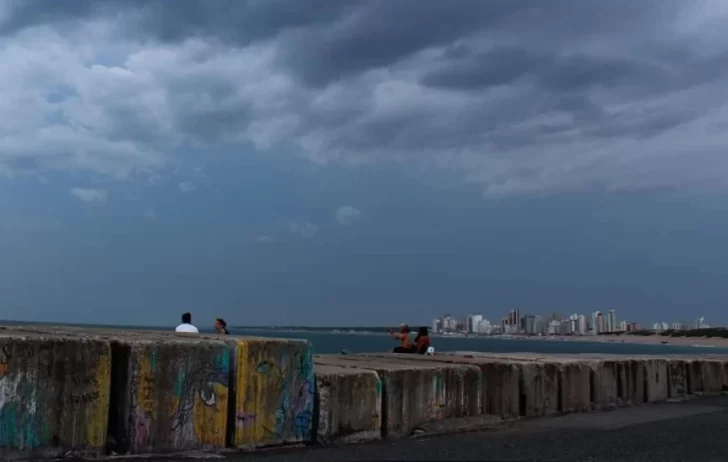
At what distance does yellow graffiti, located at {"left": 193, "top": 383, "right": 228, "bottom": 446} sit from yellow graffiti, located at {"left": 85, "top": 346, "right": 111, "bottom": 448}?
97 cm

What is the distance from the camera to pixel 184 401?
8148 millimetres

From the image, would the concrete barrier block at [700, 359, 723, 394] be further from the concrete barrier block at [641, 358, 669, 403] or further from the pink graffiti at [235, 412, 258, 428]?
the pink graffiti at [235, 412, 258, 428]

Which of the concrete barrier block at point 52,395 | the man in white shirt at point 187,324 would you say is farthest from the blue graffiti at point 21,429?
the man in white shirt at point 187,324

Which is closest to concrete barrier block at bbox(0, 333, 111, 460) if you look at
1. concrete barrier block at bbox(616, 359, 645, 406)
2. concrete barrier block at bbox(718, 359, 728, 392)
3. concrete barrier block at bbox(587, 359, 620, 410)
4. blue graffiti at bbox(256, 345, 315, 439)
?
blue graffiti at bbox(256, 345, 315, 439)

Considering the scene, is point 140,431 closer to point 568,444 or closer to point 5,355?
point 5,355

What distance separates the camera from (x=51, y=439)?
7.32m

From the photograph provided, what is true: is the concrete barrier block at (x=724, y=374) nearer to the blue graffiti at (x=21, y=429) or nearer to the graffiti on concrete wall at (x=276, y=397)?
the graffiti on concrete wall at (x=276, y=397)

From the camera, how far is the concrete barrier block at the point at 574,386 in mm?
13648

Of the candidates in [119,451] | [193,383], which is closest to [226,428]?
[193,383]

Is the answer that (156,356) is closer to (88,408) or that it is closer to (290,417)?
(88,408)

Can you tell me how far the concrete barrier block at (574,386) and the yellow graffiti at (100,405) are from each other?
856 centimetres

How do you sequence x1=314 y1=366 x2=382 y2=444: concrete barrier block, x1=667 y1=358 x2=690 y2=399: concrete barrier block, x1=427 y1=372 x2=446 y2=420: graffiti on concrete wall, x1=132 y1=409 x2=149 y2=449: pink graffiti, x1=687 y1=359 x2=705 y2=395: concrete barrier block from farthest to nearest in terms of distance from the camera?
x1=687 y1=359 x2=705 y2=395: concrete barrier block < x1=667 y1=358 x2=690 y2=399: concrete barrier block < x1=427 y1=372 x2=446 y2=420: graffiti on concrete wall < x1=314 y1=366 x2=382 y2=444: concrete barrier block < x1=132 y1=409 x2=149 y2=449: pink graffiti

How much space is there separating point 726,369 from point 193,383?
16.4 metres

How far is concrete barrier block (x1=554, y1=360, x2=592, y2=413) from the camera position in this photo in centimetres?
1365
